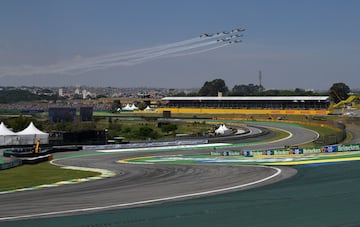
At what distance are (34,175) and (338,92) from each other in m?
167

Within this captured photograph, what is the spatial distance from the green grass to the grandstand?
8900 centimetres

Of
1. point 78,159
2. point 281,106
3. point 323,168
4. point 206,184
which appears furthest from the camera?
point 281,106

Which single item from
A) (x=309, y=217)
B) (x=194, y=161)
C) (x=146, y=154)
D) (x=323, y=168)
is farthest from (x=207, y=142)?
(x=309, y=217)

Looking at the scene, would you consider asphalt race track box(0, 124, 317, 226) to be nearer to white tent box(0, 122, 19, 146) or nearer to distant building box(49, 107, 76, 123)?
white tent box(0, 122, 19, 146)

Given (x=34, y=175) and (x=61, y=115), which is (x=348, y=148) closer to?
(x=34, y=175)

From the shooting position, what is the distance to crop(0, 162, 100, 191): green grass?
30016mm

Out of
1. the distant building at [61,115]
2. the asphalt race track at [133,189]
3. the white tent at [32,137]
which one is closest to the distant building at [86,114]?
the distant building at [61,115]

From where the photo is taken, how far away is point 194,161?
4256cm

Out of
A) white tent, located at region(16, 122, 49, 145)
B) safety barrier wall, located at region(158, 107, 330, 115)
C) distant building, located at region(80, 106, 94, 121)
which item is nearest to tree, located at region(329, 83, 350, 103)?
safety barrier wall, located at region(158, 107, 330, 115)

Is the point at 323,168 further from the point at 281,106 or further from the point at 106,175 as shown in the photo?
the point at 281,106

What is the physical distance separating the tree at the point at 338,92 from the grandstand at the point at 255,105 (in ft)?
163

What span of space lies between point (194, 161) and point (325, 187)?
16619 mm

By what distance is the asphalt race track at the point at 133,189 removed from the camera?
2250 cm

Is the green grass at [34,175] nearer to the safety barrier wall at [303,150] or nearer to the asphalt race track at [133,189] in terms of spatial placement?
the asphalt race track at [133,189]
